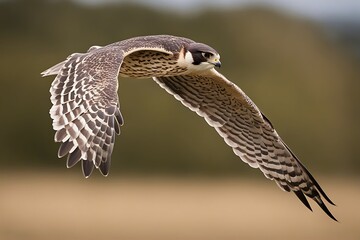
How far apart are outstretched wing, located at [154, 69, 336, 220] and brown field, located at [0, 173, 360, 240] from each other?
9380 millimetres

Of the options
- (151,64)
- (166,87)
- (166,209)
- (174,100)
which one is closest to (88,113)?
(151,64)

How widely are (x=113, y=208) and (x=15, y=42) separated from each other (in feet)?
18.3

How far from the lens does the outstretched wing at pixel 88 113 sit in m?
8.37

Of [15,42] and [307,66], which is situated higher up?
[15,42]

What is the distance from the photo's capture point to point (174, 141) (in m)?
23.3

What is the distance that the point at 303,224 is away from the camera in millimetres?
22297

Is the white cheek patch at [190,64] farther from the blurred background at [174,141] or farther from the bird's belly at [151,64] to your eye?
the blurred background at [174,141]

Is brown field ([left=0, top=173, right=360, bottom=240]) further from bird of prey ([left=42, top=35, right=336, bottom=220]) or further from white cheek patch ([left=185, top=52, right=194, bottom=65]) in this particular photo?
white cheek patch ([left=185, top=52, right=194, bottom=65])

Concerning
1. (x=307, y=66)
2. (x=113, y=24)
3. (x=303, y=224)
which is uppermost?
(x=113, y=24)

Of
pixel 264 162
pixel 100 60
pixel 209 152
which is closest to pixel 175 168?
pixel 209 152

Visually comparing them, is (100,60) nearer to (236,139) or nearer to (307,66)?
(236,139)

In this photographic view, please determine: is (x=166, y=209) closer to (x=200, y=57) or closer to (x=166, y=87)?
(x=166, y=87)

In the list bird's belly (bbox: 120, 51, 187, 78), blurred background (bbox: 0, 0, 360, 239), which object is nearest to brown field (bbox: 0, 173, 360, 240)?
blurred background (bbox: 0, 0, 360, 239)

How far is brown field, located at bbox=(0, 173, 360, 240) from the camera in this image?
68.0ft
